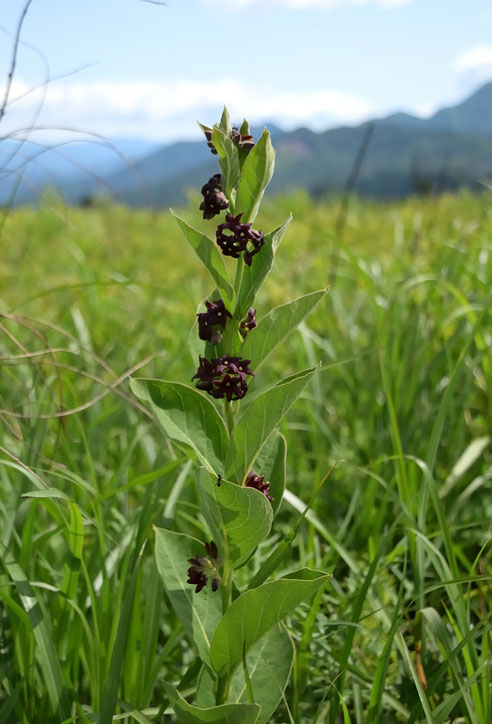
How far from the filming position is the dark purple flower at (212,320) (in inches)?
36.0

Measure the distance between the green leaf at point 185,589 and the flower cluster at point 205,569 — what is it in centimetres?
5

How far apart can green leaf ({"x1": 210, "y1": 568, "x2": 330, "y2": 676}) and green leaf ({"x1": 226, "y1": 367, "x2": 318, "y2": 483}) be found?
16 cm

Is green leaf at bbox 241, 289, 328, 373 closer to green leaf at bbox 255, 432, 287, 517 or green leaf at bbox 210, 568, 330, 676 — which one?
green leaf at bbox 255, 432, 287, 517

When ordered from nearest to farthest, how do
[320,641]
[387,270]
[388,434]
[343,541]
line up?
[320,641]
[343,541]
[388,434]
[387,270]

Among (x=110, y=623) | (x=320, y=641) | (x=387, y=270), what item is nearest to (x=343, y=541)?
(x=320, y=641)

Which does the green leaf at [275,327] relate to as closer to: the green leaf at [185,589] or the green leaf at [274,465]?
the green leaf at [274,465]

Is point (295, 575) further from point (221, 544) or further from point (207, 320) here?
point (207, 320)

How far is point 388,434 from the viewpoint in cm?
214

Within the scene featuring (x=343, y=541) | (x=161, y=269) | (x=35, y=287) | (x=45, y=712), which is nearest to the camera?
(x=45, y=712)

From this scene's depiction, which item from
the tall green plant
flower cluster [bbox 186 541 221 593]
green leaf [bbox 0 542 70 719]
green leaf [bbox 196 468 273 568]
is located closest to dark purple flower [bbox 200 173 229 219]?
the tall green plant

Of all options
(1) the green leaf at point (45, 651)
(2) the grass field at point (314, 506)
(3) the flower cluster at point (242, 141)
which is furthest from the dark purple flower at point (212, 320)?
(1) the green leaf at point (45, 651)

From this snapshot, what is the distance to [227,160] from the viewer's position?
0.90 m

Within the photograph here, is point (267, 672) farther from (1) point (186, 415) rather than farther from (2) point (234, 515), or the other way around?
(1) point (186, 415)

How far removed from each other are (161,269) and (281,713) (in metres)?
4.56
